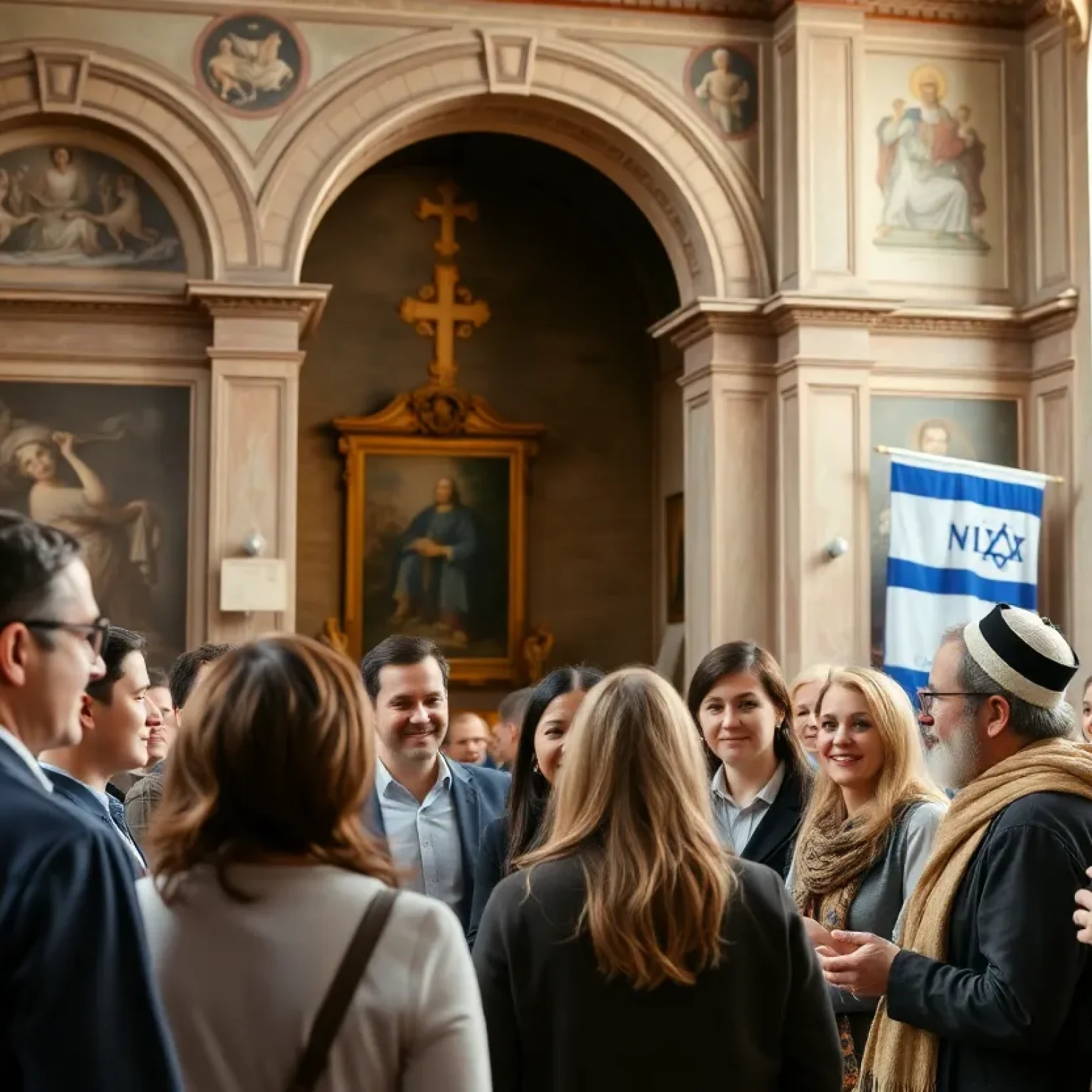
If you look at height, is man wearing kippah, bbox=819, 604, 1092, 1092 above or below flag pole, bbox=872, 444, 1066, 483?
below

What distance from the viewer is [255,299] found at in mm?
12820

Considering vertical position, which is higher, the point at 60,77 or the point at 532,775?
the point at 60,77

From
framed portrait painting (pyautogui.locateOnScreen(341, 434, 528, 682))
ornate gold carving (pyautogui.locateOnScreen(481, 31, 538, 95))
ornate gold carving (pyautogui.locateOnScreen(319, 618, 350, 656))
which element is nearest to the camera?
ornate gold carving (pyautogui.locateOnScreen(481, 31, 538, 95))

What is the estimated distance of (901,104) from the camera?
1394 centimetres

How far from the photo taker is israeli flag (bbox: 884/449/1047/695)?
42.7ft

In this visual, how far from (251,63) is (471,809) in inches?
370

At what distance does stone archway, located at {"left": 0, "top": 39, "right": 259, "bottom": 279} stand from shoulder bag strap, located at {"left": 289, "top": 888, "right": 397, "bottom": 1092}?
1100 centimetres

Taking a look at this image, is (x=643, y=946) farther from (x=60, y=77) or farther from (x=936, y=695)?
(x=60, y=77)

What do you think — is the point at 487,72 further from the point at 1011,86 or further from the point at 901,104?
the point at 1011,86

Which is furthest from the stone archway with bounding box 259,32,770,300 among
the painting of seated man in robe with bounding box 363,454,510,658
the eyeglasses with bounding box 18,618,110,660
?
the eyeglasses with bounding box 18,618,110,660

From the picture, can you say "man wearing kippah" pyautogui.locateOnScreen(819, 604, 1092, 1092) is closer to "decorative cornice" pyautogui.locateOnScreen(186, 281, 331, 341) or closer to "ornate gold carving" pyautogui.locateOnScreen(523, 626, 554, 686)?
"decorative cornice" pyautogui.locateOnScreen(186, 281, 331, 341)

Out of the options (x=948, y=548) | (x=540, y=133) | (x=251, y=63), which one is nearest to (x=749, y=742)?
(x=948, y=548)

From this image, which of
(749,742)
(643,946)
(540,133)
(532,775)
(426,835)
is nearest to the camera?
(643,946)

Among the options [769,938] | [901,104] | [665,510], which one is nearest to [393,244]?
[665,510]
